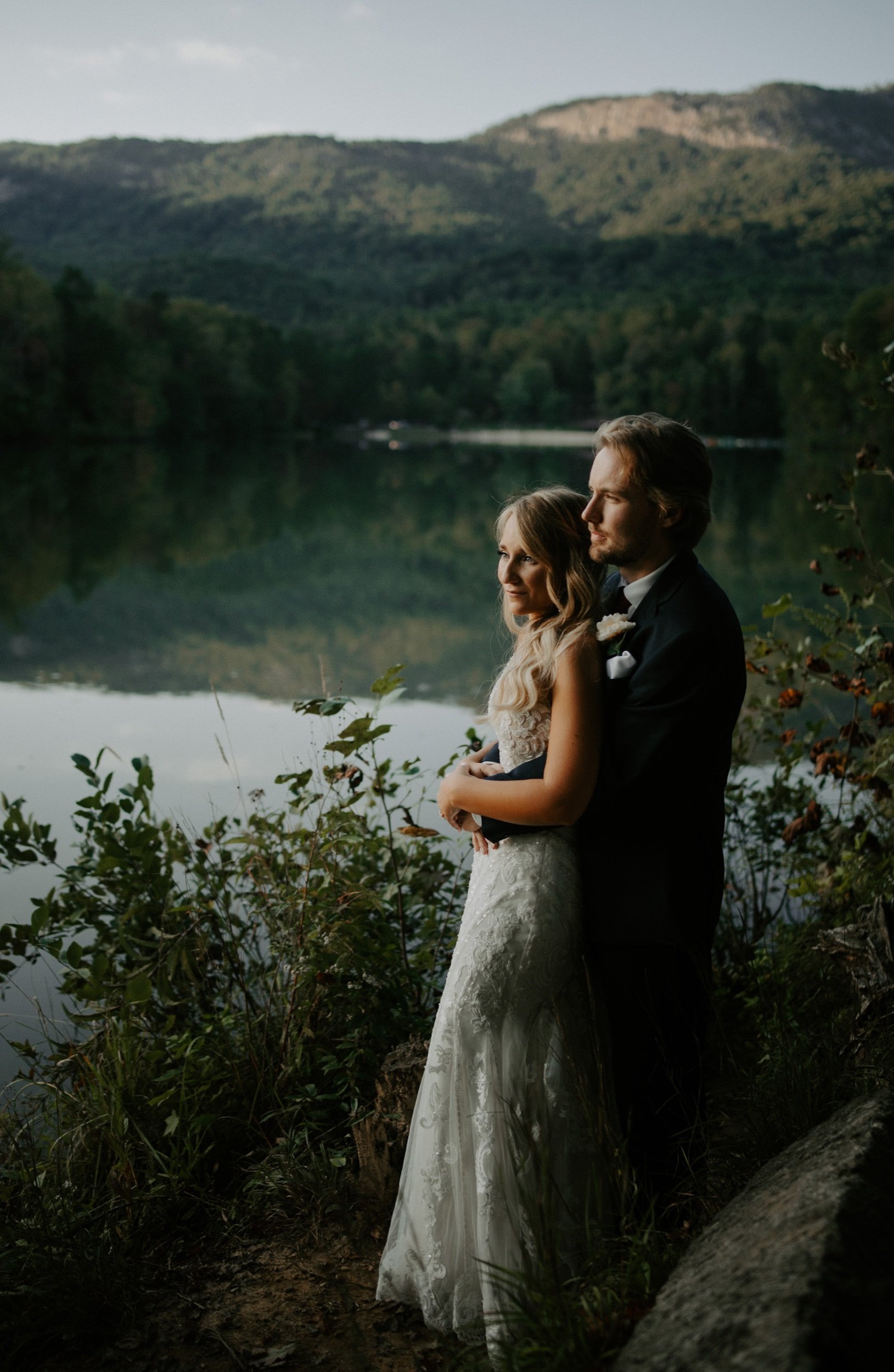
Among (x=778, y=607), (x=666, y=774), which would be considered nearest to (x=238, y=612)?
(x=778, y=607)

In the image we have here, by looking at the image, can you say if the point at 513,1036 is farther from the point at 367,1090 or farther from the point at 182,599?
the point at 182,599

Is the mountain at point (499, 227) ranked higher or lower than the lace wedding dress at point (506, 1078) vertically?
higher

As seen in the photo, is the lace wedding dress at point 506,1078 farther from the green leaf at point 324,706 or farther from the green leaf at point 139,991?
the green leaf at point 139,991

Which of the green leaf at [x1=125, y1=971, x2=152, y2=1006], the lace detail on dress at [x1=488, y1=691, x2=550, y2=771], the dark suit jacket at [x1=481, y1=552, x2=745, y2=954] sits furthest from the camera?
the green leaf at [x1=125, y1=971, x2=152, y2=1006]

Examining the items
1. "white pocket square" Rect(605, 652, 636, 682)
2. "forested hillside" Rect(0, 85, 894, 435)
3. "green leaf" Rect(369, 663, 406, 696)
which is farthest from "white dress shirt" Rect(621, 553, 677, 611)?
"forested hillside" Rect(0, 85, 894, 435)

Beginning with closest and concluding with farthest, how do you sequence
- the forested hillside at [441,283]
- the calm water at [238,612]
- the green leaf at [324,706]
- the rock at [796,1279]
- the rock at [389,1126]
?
the rock at [796,1279]
the rock at [389,1126]
the green leaf at [324,706]
the calm water at [238,612]
the forested hillside at [441,283]

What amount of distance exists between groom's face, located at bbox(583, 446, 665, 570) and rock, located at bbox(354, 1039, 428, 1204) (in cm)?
146

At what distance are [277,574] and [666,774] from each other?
15872mm

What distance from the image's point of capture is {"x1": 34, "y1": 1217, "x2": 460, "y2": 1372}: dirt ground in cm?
256

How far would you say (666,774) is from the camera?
7.64 ft

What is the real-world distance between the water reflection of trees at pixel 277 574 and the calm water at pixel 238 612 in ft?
0.19

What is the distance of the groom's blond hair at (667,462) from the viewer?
2.36m

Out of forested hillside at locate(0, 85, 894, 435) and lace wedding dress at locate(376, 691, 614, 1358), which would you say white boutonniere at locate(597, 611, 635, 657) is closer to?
lace wedding dress at locate(376, 691, 614, 1358)

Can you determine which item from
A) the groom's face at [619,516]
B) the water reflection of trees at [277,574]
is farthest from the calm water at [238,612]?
the groom's face at [619,516]
